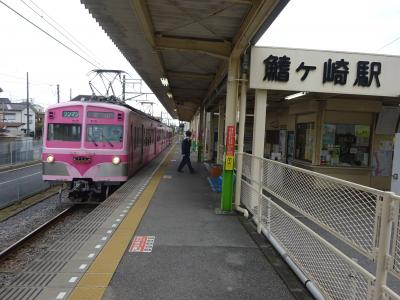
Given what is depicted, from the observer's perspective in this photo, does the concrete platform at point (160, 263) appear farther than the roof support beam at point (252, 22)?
No

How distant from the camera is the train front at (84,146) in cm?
941

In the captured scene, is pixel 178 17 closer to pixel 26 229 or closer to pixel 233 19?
pixel 233 19

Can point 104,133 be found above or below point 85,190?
above

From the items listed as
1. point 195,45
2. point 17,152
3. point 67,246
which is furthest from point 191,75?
point 17,152

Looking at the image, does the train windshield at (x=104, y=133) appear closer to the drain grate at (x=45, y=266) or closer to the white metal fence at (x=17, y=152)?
the drain grate at (x=45, y=266)

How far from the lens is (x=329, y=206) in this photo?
371 centimetres

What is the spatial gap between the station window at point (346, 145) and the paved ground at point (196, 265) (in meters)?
4.67

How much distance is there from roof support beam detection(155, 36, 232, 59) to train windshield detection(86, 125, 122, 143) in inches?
118

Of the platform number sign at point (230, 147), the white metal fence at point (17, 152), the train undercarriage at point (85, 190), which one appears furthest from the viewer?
the white metal fence at point (17, 152)

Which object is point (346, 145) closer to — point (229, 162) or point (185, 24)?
point (229, 162)

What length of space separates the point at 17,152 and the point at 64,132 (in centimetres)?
1410

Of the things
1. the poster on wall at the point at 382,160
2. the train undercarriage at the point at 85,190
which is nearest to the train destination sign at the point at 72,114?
the train undercarriage at the point at 85,190

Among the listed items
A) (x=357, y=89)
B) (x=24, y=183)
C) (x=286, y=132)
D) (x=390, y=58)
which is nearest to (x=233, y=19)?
(x=357, y=89)

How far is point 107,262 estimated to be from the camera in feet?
14.9
